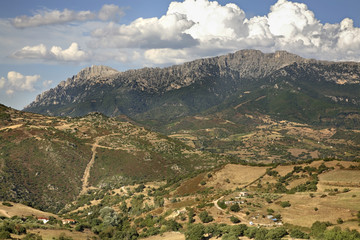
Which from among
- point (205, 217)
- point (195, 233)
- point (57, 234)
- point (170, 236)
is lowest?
point (170, 236)

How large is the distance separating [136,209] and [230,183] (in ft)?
137

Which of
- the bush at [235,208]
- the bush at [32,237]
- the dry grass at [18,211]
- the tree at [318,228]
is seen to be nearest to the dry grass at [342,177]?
the bush at [235,208]

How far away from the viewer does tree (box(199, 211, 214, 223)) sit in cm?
9362

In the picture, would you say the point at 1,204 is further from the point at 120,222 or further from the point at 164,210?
the point at 164,210

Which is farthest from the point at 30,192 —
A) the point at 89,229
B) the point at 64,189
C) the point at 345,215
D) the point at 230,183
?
the point at 345,215

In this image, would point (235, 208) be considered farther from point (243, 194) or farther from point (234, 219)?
point (243, 194)

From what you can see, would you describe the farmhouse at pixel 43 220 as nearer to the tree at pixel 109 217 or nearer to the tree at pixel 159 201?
the tree at pixel 109 217

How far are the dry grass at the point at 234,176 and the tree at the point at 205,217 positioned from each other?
39982mm

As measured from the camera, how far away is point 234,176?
145 meters

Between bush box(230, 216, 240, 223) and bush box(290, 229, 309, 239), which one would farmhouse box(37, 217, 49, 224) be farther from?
bush box(290, 229, 309, 239)

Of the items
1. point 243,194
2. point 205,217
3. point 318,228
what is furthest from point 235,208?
point 318,228

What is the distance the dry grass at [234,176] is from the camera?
137 meters

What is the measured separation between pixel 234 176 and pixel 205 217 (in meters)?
53.3

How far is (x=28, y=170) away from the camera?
18412cm
